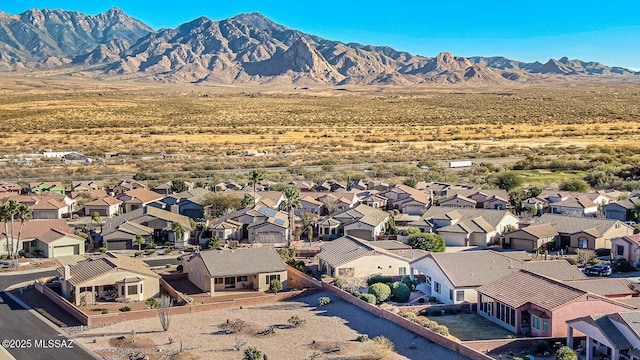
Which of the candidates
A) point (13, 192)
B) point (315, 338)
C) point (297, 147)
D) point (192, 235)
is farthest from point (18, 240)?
point (297, 147)

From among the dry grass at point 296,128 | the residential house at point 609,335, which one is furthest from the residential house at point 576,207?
the dry grass at point 296,128

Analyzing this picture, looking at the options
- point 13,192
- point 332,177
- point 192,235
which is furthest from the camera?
point 332,177

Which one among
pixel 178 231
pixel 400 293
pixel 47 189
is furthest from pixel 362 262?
pixel 47 189

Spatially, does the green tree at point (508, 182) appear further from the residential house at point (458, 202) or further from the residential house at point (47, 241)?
the residential house at point (47, 241)

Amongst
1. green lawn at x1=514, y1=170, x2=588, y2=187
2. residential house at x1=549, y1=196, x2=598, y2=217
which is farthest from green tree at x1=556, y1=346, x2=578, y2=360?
green lawn at x1=514, y1=170, x2=588, y2=187

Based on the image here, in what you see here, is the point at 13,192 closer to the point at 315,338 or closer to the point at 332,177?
the point at 332,177
